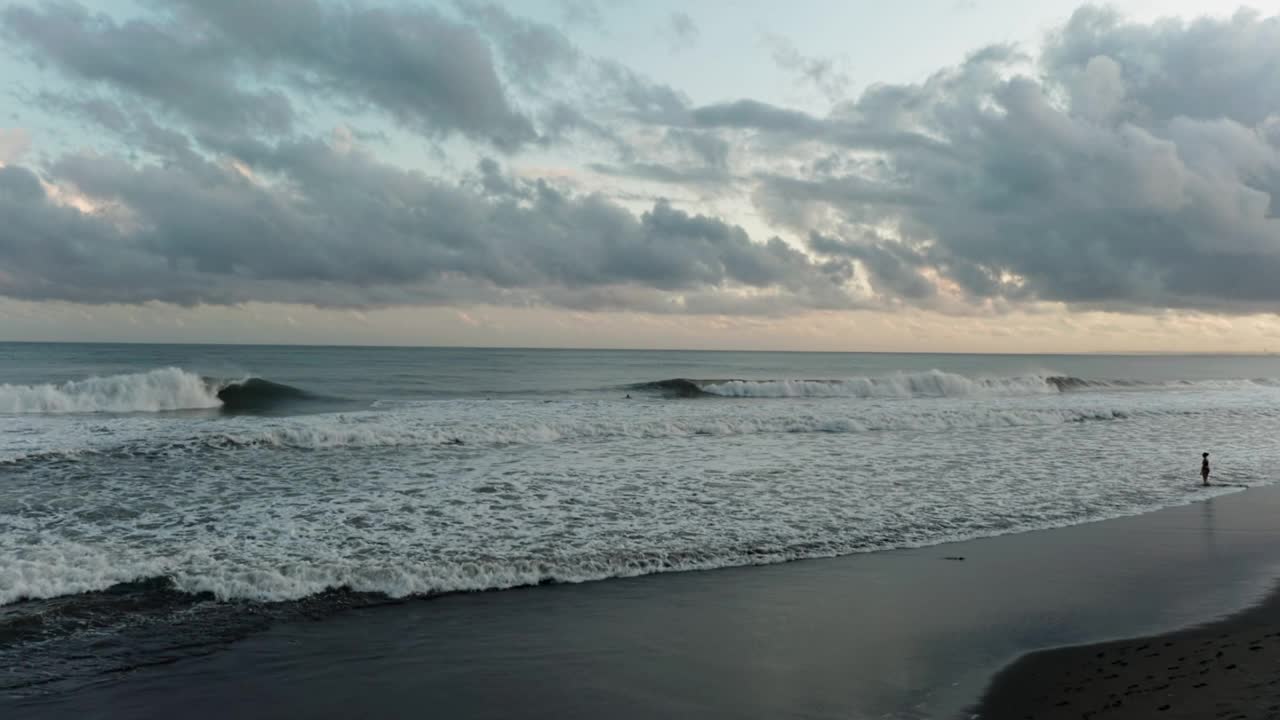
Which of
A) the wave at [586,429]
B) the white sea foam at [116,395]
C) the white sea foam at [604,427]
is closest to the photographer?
the wave at [586,429]

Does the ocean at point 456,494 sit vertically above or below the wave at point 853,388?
below

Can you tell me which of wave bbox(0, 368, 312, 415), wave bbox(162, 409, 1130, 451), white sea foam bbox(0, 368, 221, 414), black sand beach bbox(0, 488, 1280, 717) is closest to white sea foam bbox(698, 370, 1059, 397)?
wave bbox(162, 409, 1130, 451)

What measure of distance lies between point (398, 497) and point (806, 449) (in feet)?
36.9

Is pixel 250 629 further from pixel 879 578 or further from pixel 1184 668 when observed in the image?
pixel 1184 668

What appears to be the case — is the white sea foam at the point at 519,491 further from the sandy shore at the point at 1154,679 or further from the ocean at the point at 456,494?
the sandy shore at the point at 1154,679

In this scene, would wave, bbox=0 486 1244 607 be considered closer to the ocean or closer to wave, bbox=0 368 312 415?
the ocean

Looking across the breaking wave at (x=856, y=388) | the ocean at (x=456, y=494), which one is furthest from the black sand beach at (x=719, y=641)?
the breaking wave at (x=856, y=388)

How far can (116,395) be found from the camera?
2930cm

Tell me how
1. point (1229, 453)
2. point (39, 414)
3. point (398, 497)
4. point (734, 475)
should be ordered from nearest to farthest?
1. point (398, 497)
2. point (734, 475)
3. point (1229, 453)
4. point (39, 414)

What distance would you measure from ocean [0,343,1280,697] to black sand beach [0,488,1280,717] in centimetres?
61

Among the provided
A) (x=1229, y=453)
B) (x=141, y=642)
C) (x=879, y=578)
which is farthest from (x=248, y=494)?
(x=1229, y=453)

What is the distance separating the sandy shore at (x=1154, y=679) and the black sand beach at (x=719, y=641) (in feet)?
0.70

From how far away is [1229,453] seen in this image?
2075 cm

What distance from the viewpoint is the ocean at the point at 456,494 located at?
8.71 meters
